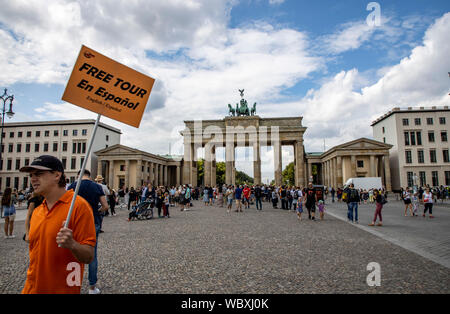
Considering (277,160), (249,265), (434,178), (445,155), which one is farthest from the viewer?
(445,155)

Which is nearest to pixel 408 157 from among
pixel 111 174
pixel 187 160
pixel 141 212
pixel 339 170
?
pixel 339 170

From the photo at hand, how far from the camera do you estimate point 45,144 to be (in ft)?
200

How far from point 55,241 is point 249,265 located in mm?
4312

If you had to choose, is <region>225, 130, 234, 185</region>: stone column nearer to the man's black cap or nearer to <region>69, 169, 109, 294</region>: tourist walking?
<region>69, 169, 109, 294</region>: tourist walking

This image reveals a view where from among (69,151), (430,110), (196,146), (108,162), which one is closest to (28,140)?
(69,151)

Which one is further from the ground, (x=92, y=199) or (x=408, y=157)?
(x=408, y=157)

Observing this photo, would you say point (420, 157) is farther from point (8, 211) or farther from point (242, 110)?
point (8, 211)

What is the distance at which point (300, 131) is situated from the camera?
50719 mm

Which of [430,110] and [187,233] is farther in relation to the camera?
[430,110]

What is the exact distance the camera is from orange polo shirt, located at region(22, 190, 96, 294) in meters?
1.96

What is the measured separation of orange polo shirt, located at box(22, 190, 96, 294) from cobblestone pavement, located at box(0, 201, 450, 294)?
249cm

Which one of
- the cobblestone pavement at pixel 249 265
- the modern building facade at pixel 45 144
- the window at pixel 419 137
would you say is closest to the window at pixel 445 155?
the window at pixel 419 137
